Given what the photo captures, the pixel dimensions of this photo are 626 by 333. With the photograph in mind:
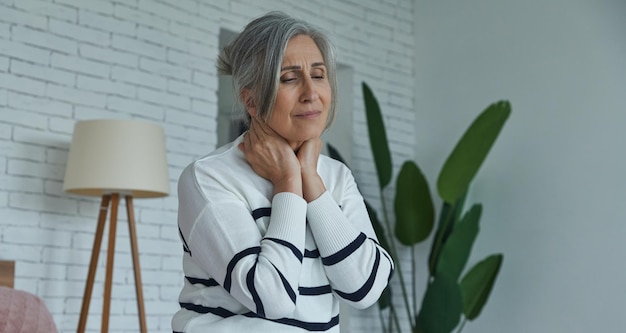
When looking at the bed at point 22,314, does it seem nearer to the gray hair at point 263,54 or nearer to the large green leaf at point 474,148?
the gray hair at point 263,54

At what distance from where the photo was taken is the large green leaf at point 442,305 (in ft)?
16.2

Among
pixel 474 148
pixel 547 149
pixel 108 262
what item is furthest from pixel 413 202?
pixel 108 262

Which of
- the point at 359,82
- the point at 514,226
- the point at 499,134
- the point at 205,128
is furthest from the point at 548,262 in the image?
the point at 205,128

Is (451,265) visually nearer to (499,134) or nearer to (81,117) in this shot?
(499,134)

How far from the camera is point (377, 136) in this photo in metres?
5.26

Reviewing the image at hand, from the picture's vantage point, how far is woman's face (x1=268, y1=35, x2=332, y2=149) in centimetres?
152

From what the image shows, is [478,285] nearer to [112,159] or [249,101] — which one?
[112,159]

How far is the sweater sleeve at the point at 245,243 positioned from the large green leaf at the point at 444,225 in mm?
3848

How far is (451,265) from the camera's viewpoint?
201 inches

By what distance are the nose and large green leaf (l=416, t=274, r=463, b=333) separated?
3.53 m

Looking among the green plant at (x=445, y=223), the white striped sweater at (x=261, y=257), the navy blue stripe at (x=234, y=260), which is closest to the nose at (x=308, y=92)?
the white striped sweater at (x=261, y=257)

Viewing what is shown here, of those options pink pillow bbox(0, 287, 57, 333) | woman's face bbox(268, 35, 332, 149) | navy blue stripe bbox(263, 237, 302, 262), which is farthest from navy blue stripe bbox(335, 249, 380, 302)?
pink pillow bbox(0, 287, 57, 333)

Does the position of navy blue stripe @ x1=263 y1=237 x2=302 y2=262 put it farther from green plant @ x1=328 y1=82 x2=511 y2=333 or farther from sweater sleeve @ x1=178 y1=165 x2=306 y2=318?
green plant @ x1=328 y1=82 x2=511 y2=333

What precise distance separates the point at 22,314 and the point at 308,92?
6.45 feet
